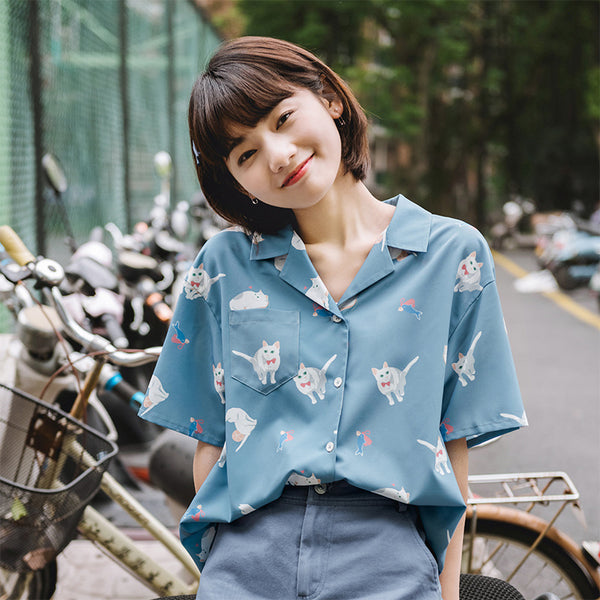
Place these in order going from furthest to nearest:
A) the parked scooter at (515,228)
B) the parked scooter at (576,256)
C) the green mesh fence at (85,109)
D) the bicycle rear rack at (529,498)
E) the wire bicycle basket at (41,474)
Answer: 1. the parked scooter at (515,228)
2. the parked scooter at (576,256)
3. the green mesh fence at (85,109)
4. the bicycle rear rack at (529,498)
5. the wire bicycle basket at (41,474)

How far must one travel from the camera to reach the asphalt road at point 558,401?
4.22 meters

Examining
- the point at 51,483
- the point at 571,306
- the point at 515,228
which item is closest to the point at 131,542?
the point at 51,483

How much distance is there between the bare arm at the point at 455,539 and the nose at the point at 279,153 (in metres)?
0.58

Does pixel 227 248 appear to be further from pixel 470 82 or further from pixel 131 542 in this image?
pixel 470 82

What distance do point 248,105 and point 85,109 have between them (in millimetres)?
4508

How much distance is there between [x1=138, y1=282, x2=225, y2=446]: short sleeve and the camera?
4.64 ft

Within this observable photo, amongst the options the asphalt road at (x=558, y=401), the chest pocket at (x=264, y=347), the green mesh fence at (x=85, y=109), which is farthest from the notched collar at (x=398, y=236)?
the green mesh fence at (x=85, y=109)

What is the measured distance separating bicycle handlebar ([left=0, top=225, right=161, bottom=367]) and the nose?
701 millimetres

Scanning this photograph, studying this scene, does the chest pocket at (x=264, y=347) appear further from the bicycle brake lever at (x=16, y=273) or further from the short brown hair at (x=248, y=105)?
the bicycle brake lever at (x=16, y=273)

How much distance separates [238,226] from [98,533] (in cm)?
101

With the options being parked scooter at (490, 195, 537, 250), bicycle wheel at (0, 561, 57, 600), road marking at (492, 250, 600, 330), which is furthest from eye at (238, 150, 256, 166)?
parked scooter at (490, 195, 537, 250)

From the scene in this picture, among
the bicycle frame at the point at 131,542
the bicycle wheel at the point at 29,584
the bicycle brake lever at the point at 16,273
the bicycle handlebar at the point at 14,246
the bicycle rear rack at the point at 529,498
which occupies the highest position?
the bicycle handlebar at the point at 14,246

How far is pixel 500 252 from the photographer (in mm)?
16250

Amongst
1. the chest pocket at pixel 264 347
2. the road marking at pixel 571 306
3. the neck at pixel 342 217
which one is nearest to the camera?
the chest pocket at pixel 264 347
